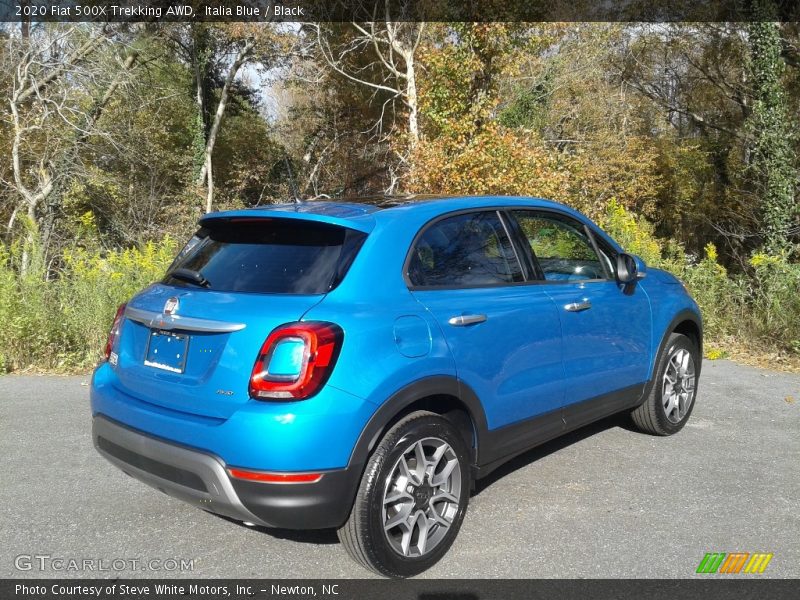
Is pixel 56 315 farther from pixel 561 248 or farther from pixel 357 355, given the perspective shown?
pixel 357 355

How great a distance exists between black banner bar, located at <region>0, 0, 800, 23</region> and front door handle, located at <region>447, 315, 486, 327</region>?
13.8 meters

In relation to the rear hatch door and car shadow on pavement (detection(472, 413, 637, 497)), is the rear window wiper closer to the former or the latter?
the rear hatch door

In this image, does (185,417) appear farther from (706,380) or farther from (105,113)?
(105,113)

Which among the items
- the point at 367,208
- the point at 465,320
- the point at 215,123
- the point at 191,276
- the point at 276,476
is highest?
the point at 215,123

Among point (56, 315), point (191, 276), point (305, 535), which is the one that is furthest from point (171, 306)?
point (56, 315)

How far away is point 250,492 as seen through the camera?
9.34 feet

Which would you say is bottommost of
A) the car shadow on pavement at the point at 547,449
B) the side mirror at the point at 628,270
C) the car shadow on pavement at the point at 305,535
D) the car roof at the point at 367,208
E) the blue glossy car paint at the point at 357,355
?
the car shadow on pavement at the point at 305,535

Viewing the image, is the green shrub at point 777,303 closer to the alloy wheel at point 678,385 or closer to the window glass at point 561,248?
the alloy wheel at point 678,385

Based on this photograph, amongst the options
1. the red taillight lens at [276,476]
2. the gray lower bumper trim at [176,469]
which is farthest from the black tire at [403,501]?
the gray lower bumper trim at [176,469]

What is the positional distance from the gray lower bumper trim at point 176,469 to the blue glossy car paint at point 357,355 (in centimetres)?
5

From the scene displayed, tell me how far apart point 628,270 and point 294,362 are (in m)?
2.61

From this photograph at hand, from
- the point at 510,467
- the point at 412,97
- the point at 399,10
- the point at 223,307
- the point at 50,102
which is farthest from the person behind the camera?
the point at 399,10

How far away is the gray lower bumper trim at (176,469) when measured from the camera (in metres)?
2.89

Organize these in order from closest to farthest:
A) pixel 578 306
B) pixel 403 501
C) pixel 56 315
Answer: pixel 403 501 < pixel 578 306 < pixel 56 315
